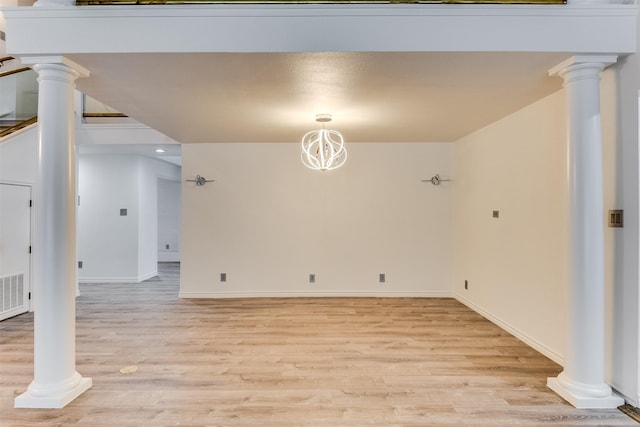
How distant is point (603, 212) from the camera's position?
2.51m

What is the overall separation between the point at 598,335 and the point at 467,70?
2038 millimetres

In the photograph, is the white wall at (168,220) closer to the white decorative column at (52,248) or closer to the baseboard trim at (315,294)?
the baseboard trim at (315,294)

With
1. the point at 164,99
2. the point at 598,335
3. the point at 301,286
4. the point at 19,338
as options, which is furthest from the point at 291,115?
the point at 19,338

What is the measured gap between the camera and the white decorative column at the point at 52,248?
7.77ft

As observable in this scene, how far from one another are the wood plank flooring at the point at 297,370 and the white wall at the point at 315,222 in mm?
725

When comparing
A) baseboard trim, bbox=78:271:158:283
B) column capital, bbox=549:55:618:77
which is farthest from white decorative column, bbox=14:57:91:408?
baseboard trim, bbox=78:271:158:283

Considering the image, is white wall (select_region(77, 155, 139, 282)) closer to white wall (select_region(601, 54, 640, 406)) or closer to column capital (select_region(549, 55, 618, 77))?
column capital (select_region(549, 55, 618, 77))

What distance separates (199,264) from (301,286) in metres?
1.58

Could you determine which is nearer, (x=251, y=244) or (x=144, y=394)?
(x=144, y=394)

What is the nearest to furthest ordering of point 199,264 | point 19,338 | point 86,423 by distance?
point 86,423
point 19,338
point 199,264

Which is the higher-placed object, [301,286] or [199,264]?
[199,264]

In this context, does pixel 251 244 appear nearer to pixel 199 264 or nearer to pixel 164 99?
pixel 199 264

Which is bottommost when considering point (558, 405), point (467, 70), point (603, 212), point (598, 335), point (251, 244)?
point (558, 405)

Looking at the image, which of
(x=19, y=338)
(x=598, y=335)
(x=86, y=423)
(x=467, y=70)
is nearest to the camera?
(x=86, y=423)
